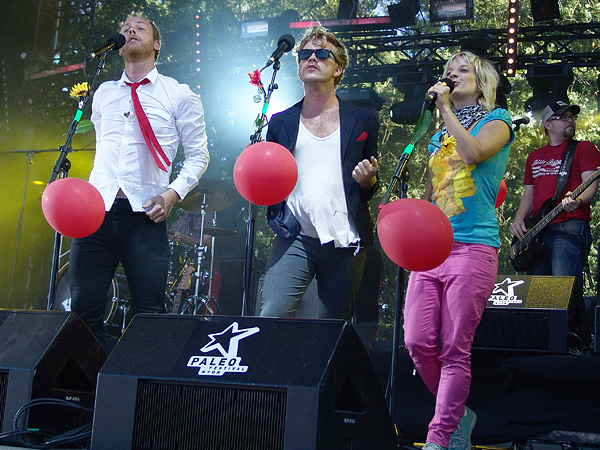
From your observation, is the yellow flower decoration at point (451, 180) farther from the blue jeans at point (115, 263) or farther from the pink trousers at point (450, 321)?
the blue jeans at point (115, 263)

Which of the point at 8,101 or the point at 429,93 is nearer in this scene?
the point at 429,93

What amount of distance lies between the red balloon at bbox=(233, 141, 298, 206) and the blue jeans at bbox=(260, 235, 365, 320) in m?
0.33

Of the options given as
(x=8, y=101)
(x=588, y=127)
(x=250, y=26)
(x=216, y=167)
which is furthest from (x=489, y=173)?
(x=588, y=127)

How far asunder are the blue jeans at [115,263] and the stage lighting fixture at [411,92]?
6105 millimetres

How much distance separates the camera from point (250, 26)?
9.02 meters

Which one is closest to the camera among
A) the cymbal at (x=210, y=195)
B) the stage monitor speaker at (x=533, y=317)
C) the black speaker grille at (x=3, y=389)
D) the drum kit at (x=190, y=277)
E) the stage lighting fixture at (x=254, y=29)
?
the black speaker grille at (x=3, y=389)

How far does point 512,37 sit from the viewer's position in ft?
25.5

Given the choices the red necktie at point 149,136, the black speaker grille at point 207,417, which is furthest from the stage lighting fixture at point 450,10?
the black speaker grille at point 207,417

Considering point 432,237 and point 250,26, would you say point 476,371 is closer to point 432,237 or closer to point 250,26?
point 432,237

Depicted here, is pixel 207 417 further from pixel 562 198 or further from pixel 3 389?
pixel 562 198

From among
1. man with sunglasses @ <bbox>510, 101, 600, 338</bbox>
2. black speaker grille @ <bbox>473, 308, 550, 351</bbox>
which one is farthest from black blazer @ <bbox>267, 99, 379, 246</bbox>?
man with sunglasses @ <bbox>510, 101, 600, 338</bbox>

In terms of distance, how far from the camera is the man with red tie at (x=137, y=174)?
302cm

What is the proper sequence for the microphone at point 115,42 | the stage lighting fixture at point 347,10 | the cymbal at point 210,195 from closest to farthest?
the microphone at point 115,42
the cymbal at point 210,195
the stage lighting fixture at point 347,10

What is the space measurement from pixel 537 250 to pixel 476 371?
1429 mm
